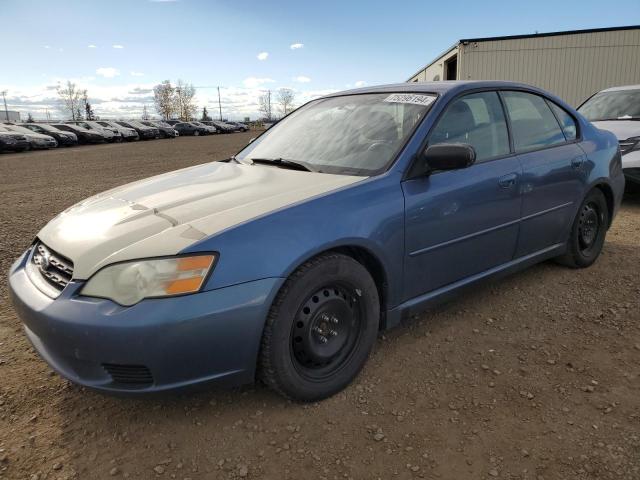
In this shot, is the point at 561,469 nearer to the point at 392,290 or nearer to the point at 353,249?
the point at 392,290

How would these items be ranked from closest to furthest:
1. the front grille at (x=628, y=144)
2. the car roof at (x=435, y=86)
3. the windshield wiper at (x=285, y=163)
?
the windshield wiper at (x=285, y=163) < the car roof at (x=435, y=86) < the front grille at (x=628, y=144)

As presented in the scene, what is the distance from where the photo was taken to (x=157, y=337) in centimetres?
190

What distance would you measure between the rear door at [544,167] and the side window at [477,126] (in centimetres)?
13

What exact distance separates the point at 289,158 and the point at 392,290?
1.08 metres

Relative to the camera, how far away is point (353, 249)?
2.42 meters

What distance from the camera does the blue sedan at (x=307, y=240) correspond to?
1.97m

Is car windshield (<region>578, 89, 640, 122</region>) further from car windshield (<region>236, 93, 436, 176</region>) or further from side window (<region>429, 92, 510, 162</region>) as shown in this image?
car windshield (<region>236, 93, 436, 176</region>)

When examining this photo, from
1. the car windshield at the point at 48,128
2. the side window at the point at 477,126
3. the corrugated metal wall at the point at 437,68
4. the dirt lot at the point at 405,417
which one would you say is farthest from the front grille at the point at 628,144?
the car windshield at the point at 48,128

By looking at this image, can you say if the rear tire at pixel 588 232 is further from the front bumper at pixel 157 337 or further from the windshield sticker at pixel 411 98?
the front bumper at pixel 157 337

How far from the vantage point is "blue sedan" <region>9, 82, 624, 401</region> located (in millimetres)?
1974

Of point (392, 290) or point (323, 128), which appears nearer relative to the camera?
point (392, 290)

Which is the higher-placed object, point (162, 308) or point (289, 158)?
point (289, 158)

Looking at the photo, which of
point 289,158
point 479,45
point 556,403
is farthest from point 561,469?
point 479,45

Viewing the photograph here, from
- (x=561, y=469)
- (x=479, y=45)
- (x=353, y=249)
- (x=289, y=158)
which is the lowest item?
(x=561, y=469)
